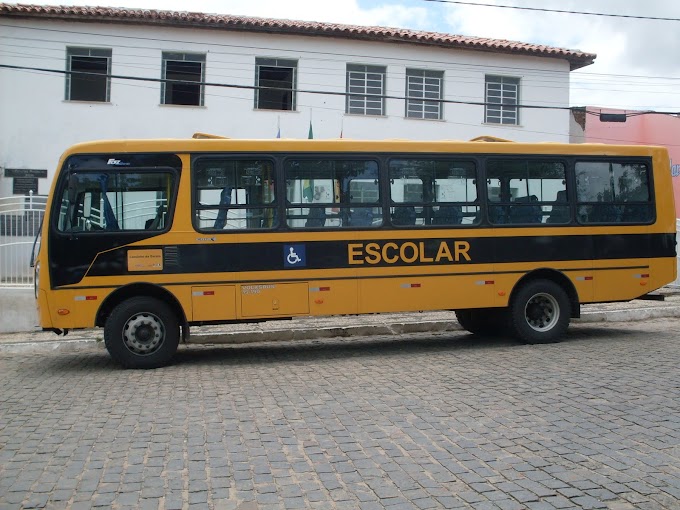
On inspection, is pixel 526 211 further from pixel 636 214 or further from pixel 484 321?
pixel 484 321

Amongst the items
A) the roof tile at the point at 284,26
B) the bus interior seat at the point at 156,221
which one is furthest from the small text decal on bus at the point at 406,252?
the roof tile at the point at 284,26

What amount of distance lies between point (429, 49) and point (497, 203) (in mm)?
12853

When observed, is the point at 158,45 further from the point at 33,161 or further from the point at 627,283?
the point at 627,283

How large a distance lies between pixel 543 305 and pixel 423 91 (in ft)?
42.1

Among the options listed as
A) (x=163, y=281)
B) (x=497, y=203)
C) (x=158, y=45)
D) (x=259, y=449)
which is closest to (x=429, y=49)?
(x=158, y=45)

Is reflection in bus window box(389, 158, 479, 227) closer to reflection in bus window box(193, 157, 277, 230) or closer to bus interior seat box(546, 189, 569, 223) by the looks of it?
bus interior seat box(546, 189, 569, 223)

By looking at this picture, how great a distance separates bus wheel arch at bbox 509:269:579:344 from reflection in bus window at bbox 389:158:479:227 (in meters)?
1.26

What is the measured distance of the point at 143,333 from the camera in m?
8.90

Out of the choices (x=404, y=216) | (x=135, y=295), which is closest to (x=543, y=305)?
(x=404, y=216)

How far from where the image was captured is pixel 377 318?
13266mm

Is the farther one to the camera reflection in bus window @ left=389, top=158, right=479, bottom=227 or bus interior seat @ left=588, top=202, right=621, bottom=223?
bus interior seat @ left=588, top=202, right=621, bottom=223

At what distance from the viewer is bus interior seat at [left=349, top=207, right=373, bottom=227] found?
956 cm

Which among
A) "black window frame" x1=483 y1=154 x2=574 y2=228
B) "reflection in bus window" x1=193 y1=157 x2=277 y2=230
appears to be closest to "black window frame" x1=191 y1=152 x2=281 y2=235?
"reflection in bus window" x1=193 y1=157 x2=277 y2=230

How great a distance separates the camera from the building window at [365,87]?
2133cm
